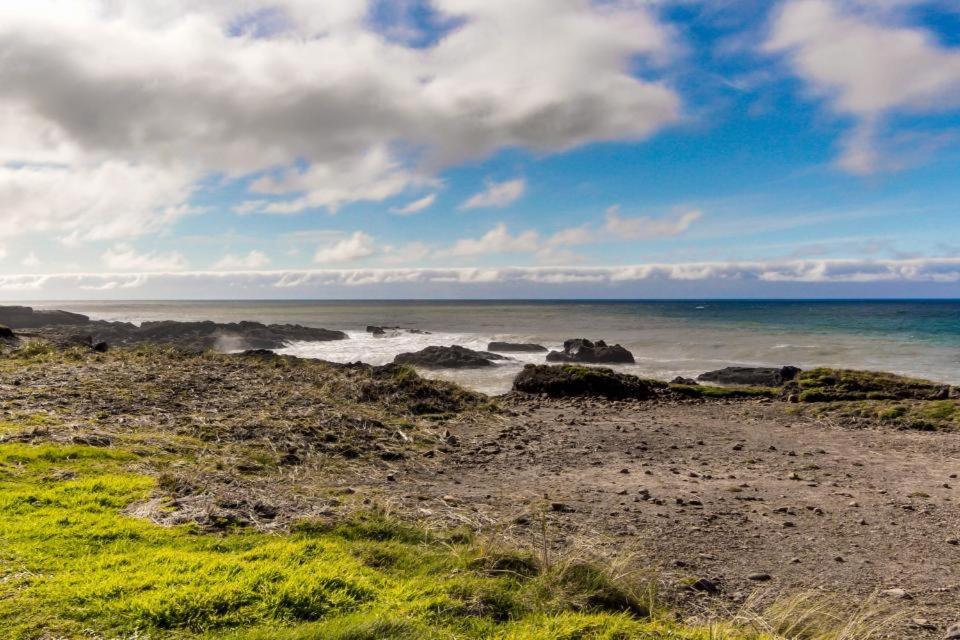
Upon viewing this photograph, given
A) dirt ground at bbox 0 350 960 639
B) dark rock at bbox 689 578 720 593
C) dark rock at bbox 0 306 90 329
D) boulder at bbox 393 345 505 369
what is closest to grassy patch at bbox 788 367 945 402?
dirt ground at bbox 0 350 960 639

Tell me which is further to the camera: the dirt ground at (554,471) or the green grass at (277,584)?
the dirt ground at (554,471)

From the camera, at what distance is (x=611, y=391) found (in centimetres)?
2111

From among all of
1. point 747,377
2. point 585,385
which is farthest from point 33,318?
point 747,377

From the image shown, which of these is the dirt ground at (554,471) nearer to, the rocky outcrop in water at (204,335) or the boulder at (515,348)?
the boulder at (515,348)

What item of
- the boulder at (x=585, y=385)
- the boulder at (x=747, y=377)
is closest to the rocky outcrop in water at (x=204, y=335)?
the boulder at (x=585, y=385)

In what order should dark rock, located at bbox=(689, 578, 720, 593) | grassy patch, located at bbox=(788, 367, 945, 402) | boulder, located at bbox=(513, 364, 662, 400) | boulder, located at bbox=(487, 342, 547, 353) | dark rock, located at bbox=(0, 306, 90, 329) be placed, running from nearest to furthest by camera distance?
dark rock, located at bbox=(689, 578, 720, 593) < grassy patch, located at bbox=(788, 367, 945, 402) < boulder, located at bbox=(513, 364, 662, 400) < boulder, located at bbox=(487, 342, 547, 353) < dark rock, located at bbox=(0, 306, 90, 329)

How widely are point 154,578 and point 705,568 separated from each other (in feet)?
18.9

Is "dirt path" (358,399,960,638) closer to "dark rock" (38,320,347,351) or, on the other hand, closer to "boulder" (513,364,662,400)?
"boulder" (513,364,662,400)

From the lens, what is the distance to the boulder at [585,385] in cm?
2108

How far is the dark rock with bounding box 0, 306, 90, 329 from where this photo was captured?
69.8 meters

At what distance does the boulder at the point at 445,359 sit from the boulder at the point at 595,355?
21.3 ft

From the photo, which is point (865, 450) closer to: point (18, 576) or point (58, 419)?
point (18, 576)

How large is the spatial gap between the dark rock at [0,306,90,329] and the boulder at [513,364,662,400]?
238 feet

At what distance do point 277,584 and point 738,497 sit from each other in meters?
7.70
